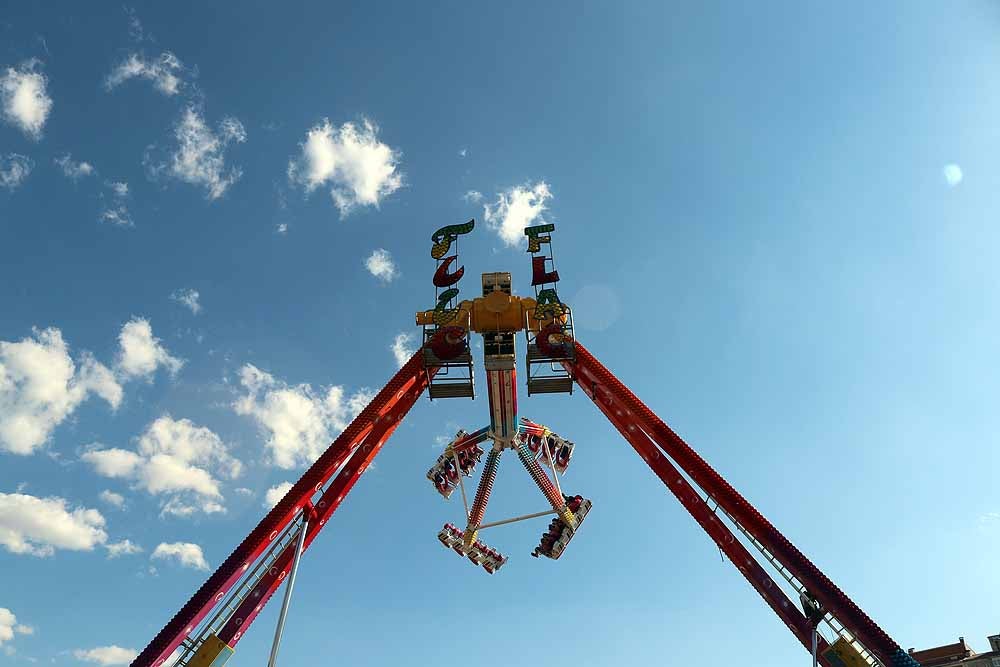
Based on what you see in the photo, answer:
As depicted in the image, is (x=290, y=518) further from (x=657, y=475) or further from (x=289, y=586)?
(x=657, y=475)

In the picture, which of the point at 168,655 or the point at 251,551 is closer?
the point at 168,655

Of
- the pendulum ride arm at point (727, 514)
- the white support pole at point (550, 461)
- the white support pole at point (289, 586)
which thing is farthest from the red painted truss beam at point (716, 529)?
the white support pole at point (289, 586)

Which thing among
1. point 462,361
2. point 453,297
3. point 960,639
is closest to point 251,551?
point 462,361

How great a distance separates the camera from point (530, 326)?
2733cm

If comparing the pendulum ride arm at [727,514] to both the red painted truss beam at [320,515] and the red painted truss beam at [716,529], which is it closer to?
the red painted truss beam at [716,529]

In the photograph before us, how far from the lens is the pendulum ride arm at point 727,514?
1800 centimetres

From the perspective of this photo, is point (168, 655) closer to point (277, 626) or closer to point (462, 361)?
point (277, 626)

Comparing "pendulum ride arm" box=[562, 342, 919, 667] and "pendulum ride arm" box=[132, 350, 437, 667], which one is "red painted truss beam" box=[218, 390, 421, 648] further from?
"pendulum ride arm" box=[562, 342, 919, 667]

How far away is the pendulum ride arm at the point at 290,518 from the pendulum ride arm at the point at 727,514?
314 inches

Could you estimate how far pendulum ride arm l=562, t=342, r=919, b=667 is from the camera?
18.0 meters

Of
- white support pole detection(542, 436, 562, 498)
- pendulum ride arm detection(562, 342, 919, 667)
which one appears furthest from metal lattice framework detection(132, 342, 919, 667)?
white support pole detection(542, 436, 562, 498)

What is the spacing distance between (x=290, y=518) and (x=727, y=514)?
52.2 feet

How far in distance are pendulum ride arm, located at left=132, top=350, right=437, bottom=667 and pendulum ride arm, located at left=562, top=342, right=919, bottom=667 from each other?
7.96 m

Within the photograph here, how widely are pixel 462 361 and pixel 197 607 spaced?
1342cm
